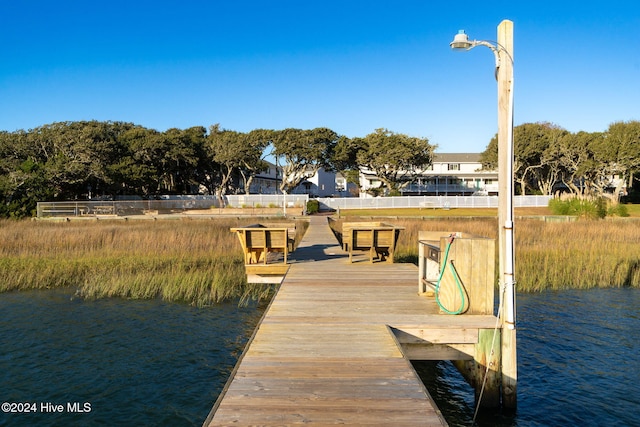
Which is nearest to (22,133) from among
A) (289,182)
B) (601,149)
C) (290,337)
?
(289,182)

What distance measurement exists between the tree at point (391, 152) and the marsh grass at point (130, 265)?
1509 inches

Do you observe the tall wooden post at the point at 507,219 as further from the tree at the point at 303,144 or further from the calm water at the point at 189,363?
the tree at the point at 303,144

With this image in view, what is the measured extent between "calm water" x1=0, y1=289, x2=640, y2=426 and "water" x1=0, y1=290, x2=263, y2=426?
2 cm

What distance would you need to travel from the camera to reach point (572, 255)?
15.4m

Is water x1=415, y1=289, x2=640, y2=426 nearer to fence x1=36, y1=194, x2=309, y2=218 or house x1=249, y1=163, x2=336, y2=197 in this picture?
fence x1=36, y1=194, x2=309, y2=218

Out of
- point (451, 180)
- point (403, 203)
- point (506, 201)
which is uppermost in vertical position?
point (451, 180)

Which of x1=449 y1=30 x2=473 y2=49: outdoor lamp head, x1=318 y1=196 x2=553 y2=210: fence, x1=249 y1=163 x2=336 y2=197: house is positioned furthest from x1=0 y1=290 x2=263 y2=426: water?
x1=249 y1=163 x2=336 y2=197: house

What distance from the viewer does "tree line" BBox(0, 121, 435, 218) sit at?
136ft

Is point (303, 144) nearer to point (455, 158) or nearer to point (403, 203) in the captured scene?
point (403, 203)

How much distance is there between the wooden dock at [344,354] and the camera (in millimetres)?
3488

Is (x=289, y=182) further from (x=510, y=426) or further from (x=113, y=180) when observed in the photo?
(x=510, y=426)

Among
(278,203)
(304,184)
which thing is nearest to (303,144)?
(278,203)

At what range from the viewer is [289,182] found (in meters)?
58.2

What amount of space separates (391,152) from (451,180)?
19.7 metres
